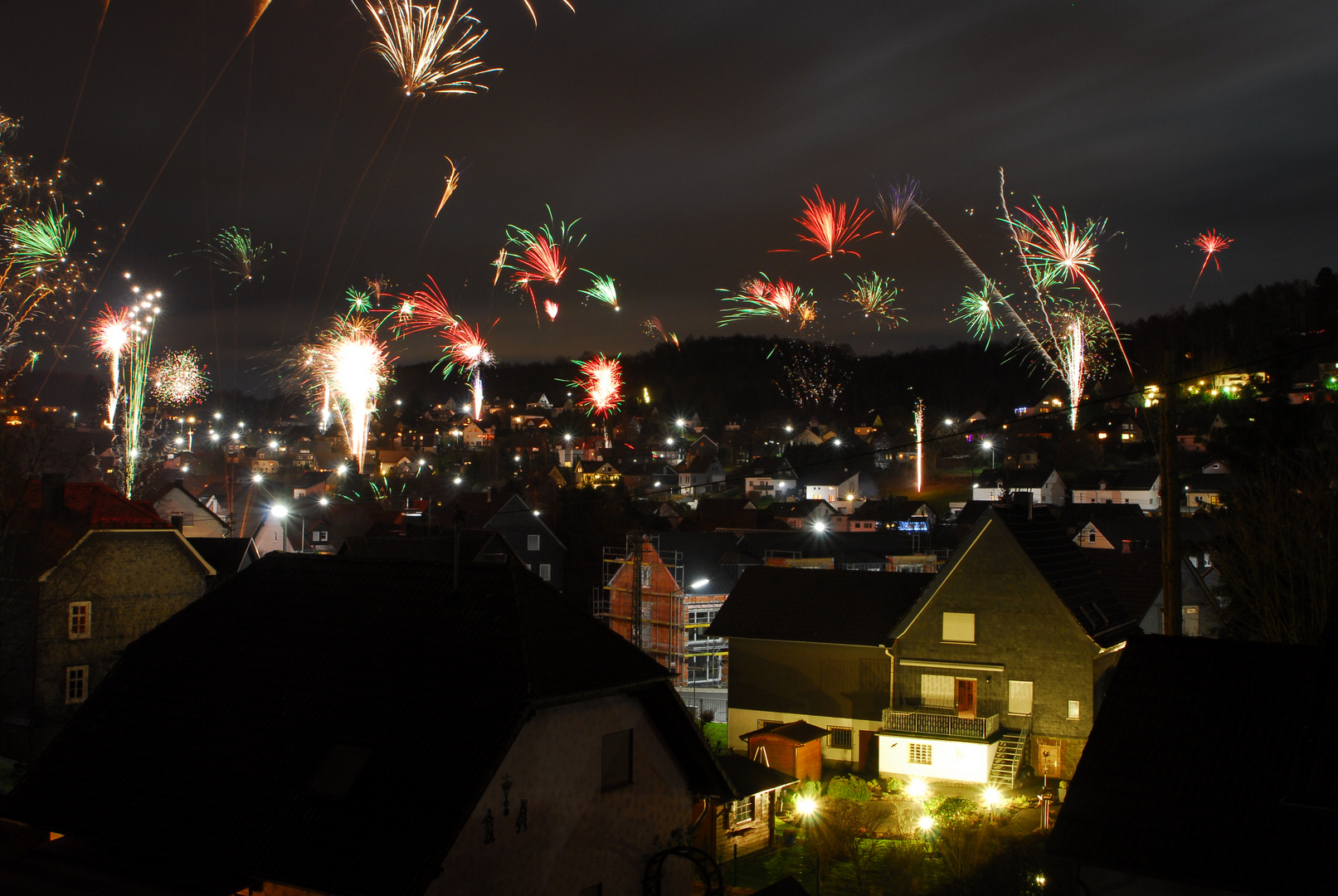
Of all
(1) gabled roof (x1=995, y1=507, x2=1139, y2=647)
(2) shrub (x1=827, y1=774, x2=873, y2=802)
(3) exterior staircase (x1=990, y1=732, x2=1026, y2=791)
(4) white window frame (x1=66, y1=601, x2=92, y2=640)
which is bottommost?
(2) shrub (x1=827, y1=774, x2=873, y2=802)

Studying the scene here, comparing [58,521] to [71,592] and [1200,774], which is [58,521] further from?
[1200,774]

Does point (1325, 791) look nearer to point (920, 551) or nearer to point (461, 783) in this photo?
point (461, 783)

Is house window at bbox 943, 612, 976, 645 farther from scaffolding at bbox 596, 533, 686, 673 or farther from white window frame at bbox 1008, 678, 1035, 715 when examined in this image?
scaffolding at bbox 596, 533, 686, 673

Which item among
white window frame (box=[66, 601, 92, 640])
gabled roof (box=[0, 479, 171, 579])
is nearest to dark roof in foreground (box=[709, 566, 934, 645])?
white window frame (box=[66, 601, 92, 640])

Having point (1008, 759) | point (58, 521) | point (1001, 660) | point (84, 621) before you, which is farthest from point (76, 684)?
point (1001, 660)

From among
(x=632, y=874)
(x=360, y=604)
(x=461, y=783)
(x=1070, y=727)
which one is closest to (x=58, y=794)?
(x=360, y=604)

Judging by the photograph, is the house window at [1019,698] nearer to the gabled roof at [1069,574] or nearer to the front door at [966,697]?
the front door at [966,697]

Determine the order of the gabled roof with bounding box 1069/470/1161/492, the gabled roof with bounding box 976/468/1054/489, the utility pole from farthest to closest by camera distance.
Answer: the gabled roof with bounding box 976/468/1054/489
the gabled roof with bounding box 1069/470/1161/492
the utility pole
